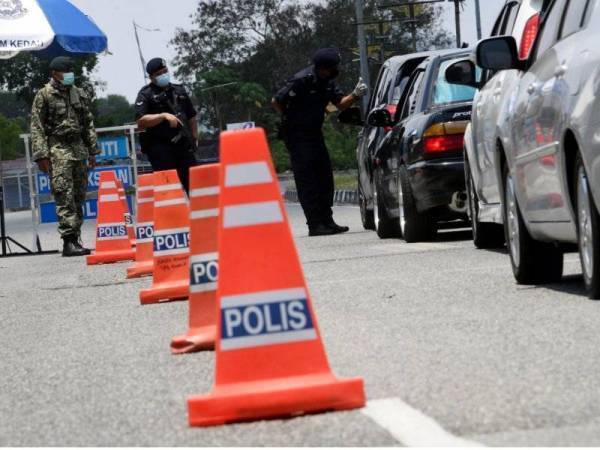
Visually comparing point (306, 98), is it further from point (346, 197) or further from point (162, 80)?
point (346, 197)

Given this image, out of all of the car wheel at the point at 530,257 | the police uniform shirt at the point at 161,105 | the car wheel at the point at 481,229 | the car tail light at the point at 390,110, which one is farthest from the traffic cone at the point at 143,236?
the car wheel at the point at 530,257

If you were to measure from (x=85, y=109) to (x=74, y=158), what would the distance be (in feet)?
1.82

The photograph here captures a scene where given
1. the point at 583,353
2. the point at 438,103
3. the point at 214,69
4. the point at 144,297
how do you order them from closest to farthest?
the point at 583,353 → the point at 144,297 → the point at 438,103 → the point at 214,69

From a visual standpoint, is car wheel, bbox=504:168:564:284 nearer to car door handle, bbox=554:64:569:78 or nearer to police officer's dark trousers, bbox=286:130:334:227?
car door handle, bbox=554:64:569:78

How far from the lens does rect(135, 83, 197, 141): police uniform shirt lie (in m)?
16.0

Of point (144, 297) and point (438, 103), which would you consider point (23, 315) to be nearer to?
point (144, 297)

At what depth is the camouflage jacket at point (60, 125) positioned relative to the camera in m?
17.9

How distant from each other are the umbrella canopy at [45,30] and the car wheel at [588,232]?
11083 mm

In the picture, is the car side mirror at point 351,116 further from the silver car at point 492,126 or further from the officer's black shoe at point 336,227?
the silver car at point 492,126

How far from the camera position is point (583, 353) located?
21.0ft

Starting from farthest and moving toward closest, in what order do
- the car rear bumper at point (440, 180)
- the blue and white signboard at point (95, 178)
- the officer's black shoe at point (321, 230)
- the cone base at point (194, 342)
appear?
the blue and white signboard at point (95, 178), the officer's black shoe at point (321, 230), the car rear bumper at point (440, 180), the cone base at point (194, 342)

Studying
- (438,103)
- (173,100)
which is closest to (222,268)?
(438,103)

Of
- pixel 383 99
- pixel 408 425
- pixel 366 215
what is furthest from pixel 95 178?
pixel 408 425

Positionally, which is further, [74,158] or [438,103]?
[74,158]
